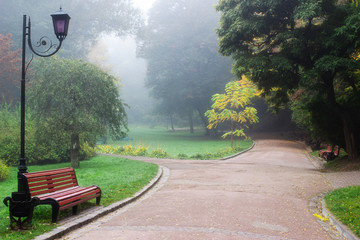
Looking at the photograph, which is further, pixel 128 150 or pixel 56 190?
pixel 128 150

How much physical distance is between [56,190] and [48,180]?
13.7 inches

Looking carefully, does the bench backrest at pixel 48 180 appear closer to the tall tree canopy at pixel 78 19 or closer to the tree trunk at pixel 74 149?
the tree trunk at pixel 74 149

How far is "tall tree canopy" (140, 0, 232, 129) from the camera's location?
141 feet

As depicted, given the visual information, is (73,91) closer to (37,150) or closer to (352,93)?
(37,150)

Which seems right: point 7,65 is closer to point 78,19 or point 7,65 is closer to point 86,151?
point 86,151

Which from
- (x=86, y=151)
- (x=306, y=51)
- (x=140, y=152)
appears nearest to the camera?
(x=306, y=51)

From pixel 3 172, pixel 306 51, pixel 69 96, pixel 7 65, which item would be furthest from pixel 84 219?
pixel 7 65

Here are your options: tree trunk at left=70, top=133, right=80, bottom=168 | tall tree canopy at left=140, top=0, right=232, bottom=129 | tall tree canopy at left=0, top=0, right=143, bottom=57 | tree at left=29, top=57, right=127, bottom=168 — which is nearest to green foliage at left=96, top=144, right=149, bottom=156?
tree trunk at left=70, top=133, right=80, bottom=168

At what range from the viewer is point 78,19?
1661 inches

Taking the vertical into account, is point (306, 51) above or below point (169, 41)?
below

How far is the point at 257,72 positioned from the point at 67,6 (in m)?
34.4

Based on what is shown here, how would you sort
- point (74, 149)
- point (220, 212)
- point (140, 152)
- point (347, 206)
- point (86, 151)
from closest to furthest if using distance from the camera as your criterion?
point (220, 212), point (347, 206), point (74, 149), point (86, 151), point (140, 152)

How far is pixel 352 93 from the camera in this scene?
50.8ft

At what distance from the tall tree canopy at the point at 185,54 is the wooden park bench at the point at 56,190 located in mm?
35633
